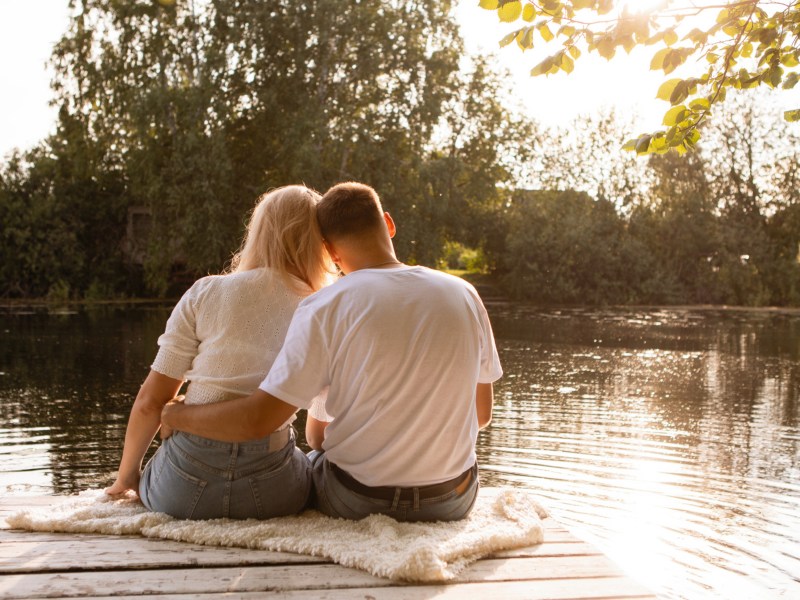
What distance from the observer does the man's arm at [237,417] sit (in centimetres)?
247

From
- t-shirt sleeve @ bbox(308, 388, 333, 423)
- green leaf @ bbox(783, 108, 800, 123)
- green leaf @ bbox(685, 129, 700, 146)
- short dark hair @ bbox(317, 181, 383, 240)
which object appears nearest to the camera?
short dark hair @ bbox(317, 181, 383, 240)

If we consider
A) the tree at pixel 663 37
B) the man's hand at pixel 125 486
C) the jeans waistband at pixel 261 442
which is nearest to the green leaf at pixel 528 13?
the tree at pixel 663 37

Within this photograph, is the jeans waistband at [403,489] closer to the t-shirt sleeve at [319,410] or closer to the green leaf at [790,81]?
the t-shirt sleeve at [319,410]

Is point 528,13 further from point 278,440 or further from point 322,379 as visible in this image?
point 278,440

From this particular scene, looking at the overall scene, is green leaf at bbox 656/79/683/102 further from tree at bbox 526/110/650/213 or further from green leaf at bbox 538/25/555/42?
tree at bbox 526/110/650/213

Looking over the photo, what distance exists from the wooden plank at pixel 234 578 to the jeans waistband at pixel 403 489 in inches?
12.2

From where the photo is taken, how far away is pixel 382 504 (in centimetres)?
268

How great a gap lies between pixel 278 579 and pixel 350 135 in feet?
69.8

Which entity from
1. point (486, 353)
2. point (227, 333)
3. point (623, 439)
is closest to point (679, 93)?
point (486, 353)

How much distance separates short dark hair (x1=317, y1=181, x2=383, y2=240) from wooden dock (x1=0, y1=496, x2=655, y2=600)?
954mm

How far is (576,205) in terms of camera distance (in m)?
31.6

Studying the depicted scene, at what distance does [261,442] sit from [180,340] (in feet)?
1.38

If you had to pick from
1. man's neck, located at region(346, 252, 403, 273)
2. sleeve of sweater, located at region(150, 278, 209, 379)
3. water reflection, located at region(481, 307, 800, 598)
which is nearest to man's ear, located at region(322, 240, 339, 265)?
man's neck, located at region(346, 252, 403, 273)

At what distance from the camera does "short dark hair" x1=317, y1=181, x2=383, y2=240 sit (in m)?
2.59
